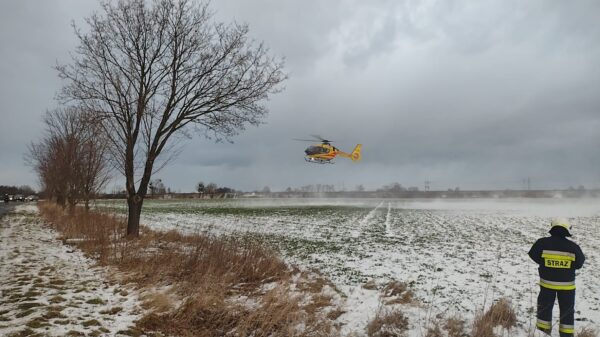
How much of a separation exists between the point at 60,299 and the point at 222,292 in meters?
3.01

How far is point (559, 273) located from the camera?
5.75 meters

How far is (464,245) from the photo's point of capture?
15.3 meters

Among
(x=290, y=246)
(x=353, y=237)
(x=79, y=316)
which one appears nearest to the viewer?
(x=79, y=316)

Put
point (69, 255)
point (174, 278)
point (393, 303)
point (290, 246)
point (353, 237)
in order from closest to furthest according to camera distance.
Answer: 1. point (393, 303)
2. point (174, 278)
3. point (69, 255)
4. point (290, 246)
5. point (353, 237)

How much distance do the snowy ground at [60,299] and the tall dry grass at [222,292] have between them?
0.54 metres

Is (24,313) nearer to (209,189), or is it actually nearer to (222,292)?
(222,292)

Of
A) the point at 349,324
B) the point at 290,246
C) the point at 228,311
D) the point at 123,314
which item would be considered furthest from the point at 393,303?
the point at 290,246

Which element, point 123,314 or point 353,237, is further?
point 353,237

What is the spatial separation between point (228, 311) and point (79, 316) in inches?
96.0

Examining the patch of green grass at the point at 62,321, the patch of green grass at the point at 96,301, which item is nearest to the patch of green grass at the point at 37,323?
the patch of green grass at the point at 62,321

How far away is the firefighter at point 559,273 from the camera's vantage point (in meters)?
5.62

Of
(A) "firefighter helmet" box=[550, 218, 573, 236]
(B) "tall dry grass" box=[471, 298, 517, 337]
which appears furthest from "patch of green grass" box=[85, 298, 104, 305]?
(A) "firefighter helmet" box=[550, 218, 573, 236]

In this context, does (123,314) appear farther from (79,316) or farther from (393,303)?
(393,303)

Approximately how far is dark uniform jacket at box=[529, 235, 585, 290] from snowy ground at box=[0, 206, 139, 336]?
674 cm
